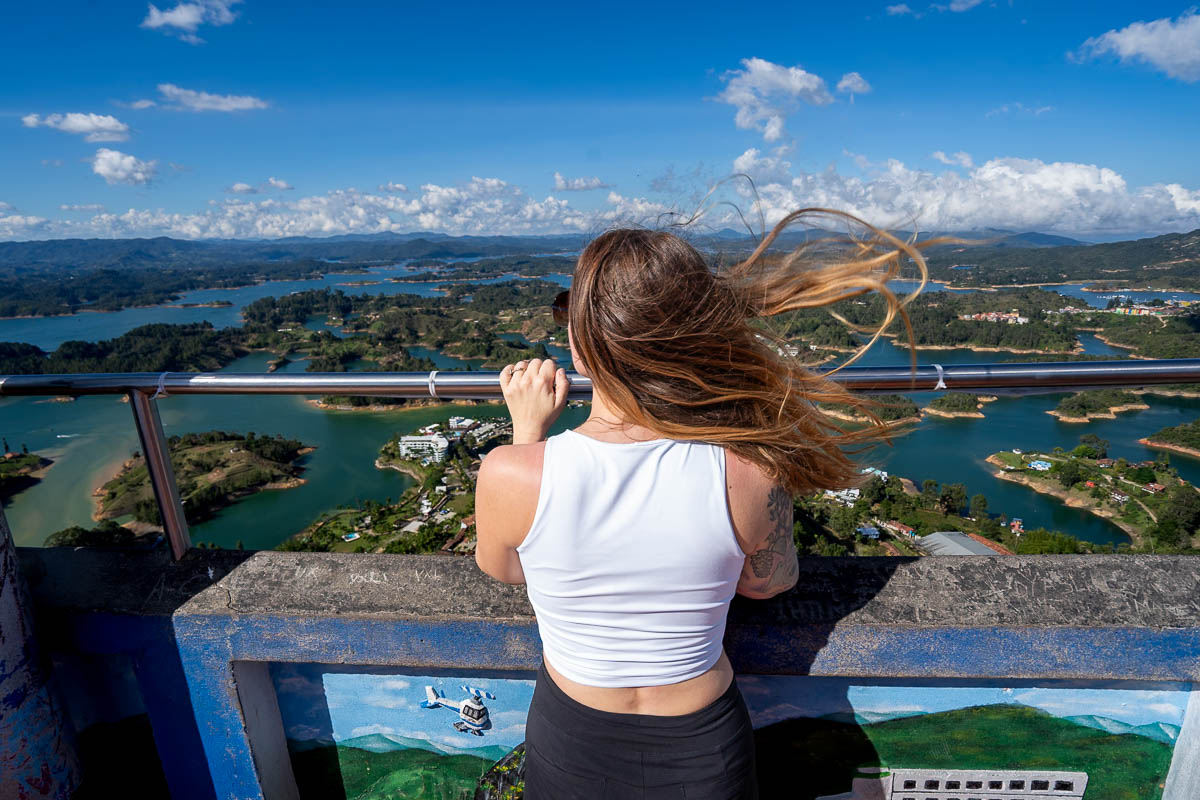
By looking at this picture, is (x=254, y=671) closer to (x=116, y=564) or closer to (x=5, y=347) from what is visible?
(x=116, y=564)

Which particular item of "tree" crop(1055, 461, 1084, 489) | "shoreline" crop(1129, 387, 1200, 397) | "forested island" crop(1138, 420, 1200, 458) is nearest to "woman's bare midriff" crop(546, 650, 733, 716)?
"shoreline" crop(1129, 387, 1200, 397)

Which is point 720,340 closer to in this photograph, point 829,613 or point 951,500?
point 829,613

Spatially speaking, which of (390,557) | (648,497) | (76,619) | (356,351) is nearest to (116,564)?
(76,619)

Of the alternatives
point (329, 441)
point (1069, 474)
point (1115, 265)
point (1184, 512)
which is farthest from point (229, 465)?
point (1115, 265)

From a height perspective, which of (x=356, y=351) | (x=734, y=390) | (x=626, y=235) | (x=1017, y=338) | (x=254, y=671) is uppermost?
(x=626, y=235)

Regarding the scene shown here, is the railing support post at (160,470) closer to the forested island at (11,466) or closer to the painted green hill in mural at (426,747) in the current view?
the forested island at (11,466)

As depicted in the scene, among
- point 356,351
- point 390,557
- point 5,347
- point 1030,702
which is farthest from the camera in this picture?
point 356,351
